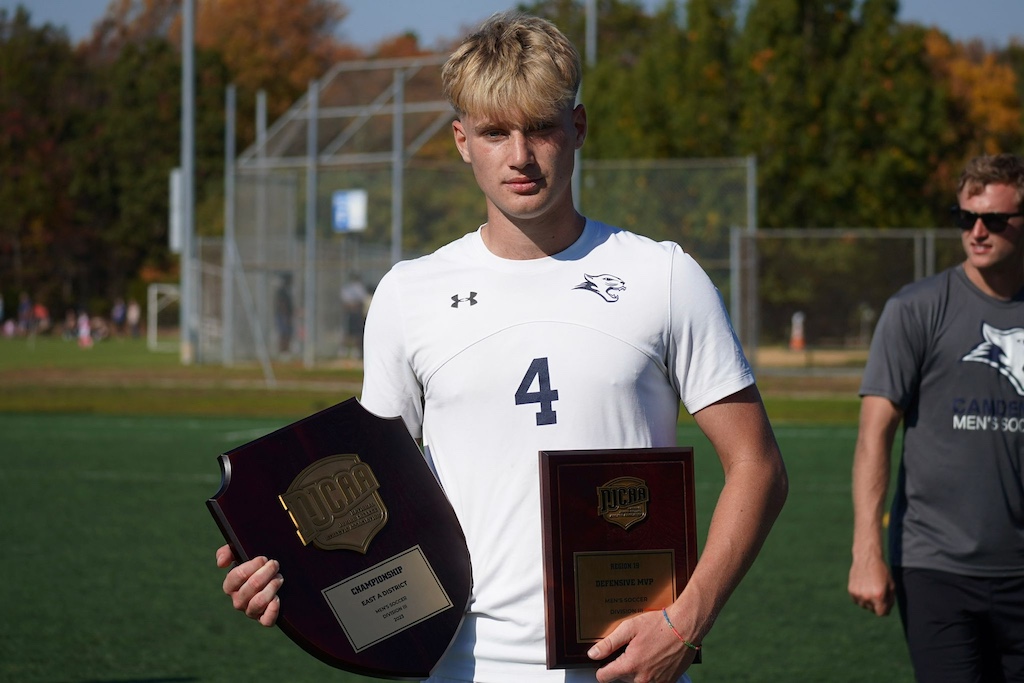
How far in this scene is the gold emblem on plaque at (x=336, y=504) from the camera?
2598mm

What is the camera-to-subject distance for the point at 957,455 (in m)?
4.43

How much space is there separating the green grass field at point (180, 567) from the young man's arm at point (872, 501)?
2457 millimetres

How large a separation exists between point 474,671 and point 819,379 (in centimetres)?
2269

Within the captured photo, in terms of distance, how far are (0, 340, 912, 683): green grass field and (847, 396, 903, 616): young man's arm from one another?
2457 mm

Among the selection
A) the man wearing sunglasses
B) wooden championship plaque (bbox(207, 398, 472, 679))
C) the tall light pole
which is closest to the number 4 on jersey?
wooden championship plaque (bbox(207, 398, 472, 679))

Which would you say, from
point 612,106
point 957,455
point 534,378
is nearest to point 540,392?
point 534,378

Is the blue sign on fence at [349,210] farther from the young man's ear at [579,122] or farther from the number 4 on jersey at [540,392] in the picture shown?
the number 4 on jersey at [540,392]

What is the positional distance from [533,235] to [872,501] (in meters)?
2.24

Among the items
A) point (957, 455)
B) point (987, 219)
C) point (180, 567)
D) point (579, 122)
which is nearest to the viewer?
point (579, 122)

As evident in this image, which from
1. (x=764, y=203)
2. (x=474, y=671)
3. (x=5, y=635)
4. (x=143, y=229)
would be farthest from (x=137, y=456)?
(x=143, y=229)

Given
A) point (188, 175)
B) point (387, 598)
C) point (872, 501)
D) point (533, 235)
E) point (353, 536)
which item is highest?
point (188, 175)

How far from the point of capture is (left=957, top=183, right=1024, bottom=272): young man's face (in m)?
4.52

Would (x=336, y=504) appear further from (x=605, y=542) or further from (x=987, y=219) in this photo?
(x=987, y=219)

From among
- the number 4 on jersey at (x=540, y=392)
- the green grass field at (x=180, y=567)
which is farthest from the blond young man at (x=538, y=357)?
the green grass field at (x=180, y=567)
